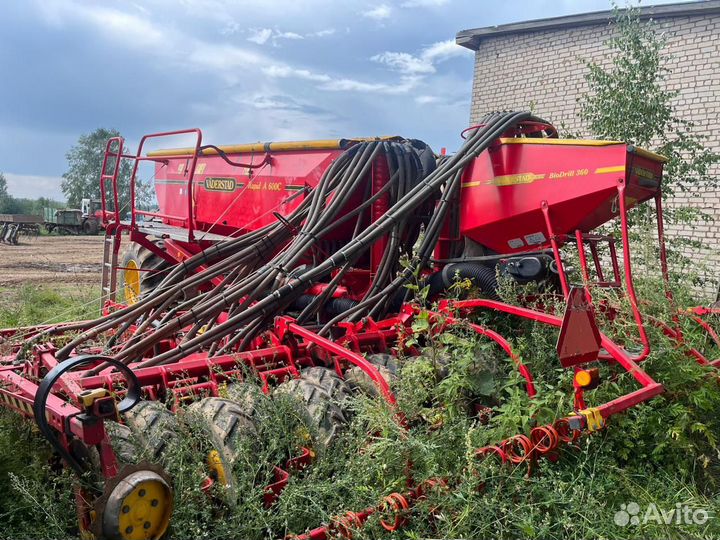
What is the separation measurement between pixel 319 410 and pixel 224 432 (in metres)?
0.54

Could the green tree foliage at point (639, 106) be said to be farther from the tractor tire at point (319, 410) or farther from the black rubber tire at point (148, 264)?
the black rubber tire at point (148, 264)

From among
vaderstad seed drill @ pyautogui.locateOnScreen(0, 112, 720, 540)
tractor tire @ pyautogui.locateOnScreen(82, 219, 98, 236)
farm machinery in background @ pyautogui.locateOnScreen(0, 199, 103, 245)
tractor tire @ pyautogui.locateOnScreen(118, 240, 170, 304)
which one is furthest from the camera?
tractor tire @ pyautogui.locateOnScreen(82, 219, 98, 236)

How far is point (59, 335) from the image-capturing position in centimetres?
479

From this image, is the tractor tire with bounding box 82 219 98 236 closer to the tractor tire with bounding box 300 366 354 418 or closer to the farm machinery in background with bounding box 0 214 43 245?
the farm machinery in background with bounding box 0 214 43 245

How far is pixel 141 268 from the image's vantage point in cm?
811

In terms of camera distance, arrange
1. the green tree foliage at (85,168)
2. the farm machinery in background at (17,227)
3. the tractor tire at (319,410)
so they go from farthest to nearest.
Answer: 1. the green tree foliage at (85,168)
2. the farm machinery in background at (17,227)
3. the tractor tire at (319,410)

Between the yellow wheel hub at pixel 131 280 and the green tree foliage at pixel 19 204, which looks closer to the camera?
the yellow wheel hub at pixel 131 280

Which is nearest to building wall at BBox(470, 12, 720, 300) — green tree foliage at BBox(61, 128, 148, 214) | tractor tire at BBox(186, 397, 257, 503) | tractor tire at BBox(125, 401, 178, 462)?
tractor tire at BBox(186, 397, 257, 503)

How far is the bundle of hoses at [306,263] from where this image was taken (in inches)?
173

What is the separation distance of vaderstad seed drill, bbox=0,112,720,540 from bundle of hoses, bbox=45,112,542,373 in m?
0.02

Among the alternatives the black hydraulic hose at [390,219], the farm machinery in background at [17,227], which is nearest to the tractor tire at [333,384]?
the black hydraulic hose at [390,219]

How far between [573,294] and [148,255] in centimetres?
634

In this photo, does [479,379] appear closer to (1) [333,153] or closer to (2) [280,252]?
(2) [280,252]

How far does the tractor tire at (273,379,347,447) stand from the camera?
11.1 feet
